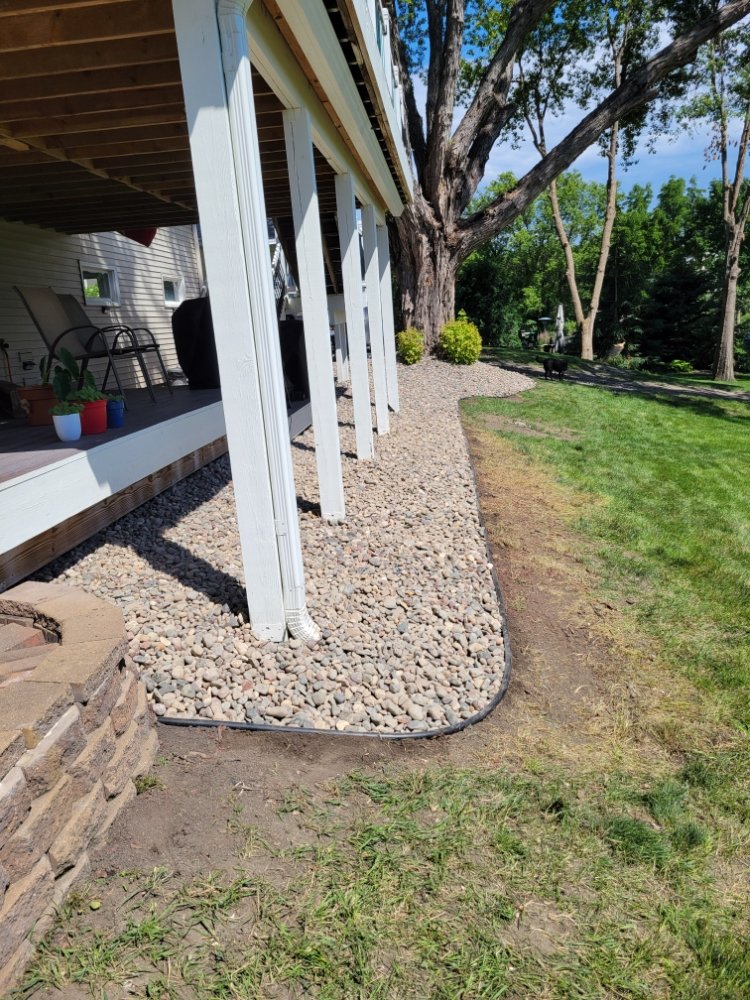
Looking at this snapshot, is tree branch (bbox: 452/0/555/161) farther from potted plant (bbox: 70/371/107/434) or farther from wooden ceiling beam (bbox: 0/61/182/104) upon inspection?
potted plant (bbox: 70/371/107/434)

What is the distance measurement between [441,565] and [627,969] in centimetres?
253

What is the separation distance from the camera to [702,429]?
938 centimetres

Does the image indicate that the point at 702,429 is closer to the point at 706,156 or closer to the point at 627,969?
the point at 627,969

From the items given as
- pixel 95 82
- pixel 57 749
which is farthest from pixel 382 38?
pixel 57 749

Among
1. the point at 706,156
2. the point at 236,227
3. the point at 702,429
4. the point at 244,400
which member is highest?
the point at 706,156

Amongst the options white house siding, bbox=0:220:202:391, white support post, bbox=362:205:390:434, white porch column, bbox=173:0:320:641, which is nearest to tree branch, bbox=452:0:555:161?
white house siding, bbox=0:220:202:391

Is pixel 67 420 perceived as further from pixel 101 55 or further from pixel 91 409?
pixel 101 55

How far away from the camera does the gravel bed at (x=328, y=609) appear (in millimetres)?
2695

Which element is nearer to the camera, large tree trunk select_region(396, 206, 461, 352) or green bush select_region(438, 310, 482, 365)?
green bush select_region(438, 310, 482, 365)

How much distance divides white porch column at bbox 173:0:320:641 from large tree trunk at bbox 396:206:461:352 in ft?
36.3

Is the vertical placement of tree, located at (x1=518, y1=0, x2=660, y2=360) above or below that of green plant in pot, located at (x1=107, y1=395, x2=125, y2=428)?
above

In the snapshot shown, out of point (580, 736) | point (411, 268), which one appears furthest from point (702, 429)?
point (580, 736)

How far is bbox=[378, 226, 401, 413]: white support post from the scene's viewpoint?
828 cm

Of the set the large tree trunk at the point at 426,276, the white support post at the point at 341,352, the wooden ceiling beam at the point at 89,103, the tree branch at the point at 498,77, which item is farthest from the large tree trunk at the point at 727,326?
the wooden ceiling beam at the point at 89,103
